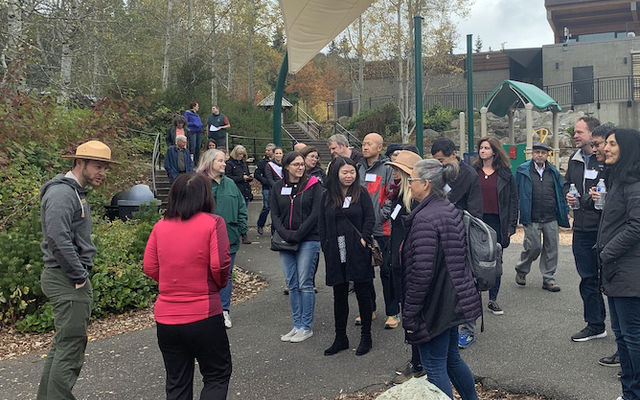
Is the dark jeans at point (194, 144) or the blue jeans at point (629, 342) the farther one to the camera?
the dark jeans at point (194, 144)

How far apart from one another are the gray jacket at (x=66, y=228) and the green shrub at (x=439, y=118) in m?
27.8

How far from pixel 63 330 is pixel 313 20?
640 centimetres

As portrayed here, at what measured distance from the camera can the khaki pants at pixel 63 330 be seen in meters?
3.69

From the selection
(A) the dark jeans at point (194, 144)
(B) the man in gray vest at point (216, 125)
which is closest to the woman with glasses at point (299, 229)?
(A) the dark jeans at point (194, 144)

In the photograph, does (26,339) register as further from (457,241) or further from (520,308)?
(520,308)

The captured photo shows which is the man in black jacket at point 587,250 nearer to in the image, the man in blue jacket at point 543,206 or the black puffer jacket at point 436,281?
the man in blue jacket at point 543,206

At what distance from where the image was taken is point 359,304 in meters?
5.19

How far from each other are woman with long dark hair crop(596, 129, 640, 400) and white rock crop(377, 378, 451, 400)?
174 cm

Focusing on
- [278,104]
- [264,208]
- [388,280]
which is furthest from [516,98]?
[388,280]

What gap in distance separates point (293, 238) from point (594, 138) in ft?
9.42

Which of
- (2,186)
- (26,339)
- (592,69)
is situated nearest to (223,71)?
(592,69)

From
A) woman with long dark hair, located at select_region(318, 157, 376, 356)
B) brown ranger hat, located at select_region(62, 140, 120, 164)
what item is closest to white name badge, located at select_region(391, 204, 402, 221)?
woman with long dark hair, located at select_region(318, 157, 376, 356)

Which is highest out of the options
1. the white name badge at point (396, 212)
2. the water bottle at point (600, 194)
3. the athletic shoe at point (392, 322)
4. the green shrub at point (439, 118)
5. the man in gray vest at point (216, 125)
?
the green shrub at point (439, 118)

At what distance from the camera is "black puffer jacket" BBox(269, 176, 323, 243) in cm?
549
